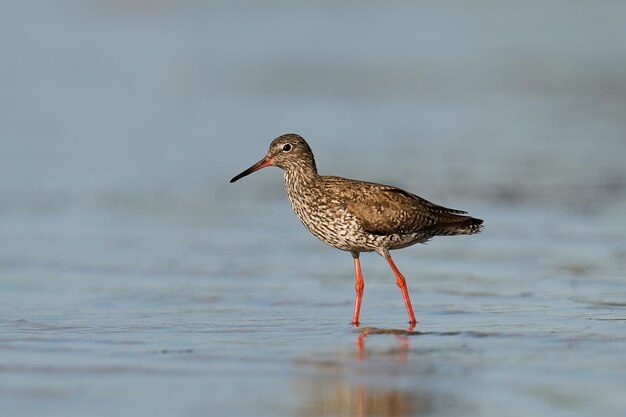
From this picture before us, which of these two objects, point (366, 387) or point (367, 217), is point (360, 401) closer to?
point (366, 387)

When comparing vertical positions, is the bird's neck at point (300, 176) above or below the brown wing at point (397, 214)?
above

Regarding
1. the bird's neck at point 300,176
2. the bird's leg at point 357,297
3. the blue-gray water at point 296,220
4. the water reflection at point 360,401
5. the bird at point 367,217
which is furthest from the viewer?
the bird's neck at point 300,176

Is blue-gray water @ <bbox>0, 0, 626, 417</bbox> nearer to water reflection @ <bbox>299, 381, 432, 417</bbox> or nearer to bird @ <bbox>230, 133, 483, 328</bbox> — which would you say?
water reflection @ <bbox>299, 381, 432, 417</bbox>

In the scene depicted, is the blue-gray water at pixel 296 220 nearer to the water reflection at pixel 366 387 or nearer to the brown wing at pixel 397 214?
the water reflection at pixel 366 387

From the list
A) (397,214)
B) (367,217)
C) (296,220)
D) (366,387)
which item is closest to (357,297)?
(367,217)

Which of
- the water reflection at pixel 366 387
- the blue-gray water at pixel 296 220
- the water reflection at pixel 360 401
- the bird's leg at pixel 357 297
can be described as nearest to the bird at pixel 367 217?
the bird's leg at pixel 357 297

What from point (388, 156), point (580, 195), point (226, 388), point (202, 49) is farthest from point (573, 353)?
point (202, 49)

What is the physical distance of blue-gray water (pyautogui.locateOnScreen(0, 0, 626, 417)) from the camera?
702cm

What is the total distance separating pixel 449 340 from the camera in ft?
26.6

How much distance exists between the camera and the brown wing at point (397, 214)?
9578 millimetres

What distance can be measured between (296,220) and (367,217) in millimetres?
4015

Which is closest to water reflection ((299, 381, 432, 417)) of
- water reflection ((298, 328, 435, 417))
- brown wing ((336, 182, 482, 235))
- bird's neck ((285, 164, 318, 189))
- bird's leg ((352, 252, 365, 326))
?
water reflection ((298, 328, 435, 417))

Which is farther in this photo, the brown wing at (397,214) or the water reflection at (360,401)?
the brown wing at (397,214)

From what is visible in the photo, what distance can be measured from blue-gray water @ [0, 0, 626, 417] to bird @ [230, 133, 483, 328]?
1.69ft
